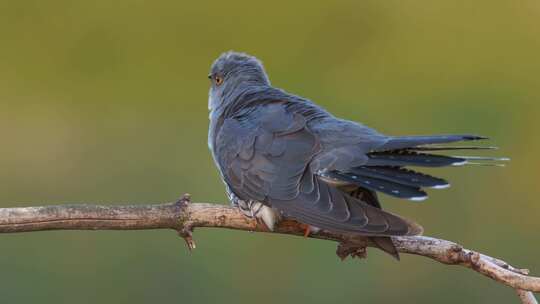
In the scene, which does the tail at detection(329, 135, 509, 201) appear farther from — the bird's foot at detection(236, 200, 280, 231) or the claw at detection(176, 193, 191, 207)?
the claw at detection(176, 193, 191, 207)

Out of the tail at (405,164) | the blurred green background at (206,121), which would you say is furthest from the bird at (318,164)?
the blurred green background at (206,121)

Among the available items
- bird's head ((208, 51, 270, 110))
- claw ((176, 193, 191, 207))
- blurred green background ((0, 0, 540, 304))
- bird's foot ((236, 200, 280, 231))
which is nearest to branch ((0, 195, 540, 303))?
claw ((176, 193, 191, 207))

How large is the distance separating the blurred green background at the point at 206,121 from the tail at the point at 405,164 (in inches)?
124

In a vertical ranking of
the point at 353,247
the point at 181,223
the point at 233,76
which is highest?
the point at 233,76

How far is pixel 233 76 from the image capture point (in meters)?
5.64

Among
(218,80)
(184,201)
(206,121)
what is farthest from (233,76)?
(206,121)

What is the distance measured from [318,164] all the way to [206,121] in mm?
4081

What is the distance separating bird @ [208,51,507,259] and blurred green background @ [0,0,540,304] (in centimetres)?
239

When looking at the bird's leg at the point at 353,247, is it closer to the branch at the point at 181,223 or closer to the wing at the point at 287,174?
the branch at the point at 181,223

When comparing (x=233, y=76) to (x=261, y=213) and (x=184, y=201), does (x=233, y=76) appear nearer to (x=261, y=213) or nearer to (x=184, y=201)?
(x=261, y=213)

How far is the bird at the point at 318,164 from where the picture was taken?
12.5 ft

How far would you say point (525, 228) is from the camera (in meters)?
7.95

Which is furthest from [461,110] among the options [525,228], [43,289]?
[43,289]

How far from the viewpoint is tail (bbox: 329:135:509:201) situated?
3725mm
